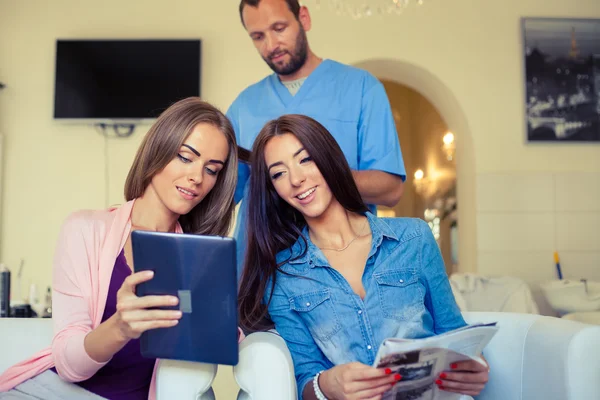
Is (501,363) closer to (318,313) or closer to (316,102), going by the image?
(318,313)

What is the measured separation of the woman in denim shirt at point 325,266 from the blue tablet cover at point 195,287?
33 cm

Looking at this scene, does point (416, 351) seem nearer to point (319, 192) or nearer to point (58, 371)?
point (319, 192)

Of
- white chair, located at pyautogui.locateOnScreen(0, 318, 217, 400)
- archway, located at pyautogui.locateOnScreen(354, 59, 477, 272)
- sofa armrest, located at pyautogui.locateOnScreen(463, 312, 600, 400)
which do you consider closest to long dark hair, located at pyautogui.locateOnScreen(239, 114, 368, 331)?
white chair, located at pyautogui.locateOnScreen(0, 318, 217, 400)

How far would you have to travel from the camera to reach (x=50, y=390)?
136 centimetres

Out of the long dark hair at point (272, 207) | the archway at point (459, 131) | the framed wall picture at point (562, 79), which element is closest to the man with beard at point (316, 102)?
the long dark hair at point (272, 207)

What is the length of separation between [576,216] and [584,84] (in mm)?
923

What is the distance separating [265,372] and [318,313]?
29 cm

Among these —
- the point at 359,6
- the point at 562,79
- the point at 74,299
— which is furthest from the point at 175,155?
the point at 562,79

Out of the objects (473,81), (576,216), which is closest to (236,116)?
(473,81)

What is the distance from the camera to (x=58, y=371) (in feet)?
4.41

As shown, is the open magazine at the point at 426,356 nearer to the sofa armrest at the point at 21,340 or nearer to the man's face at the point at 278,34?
the sofa armrest at the point at 21,340

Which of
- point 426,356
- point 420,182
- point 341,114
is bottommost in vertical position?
point 426,356

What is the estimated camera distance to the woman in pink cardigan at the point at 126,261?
4.11 ft

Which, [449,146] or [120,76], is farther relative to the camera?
[449,146]
